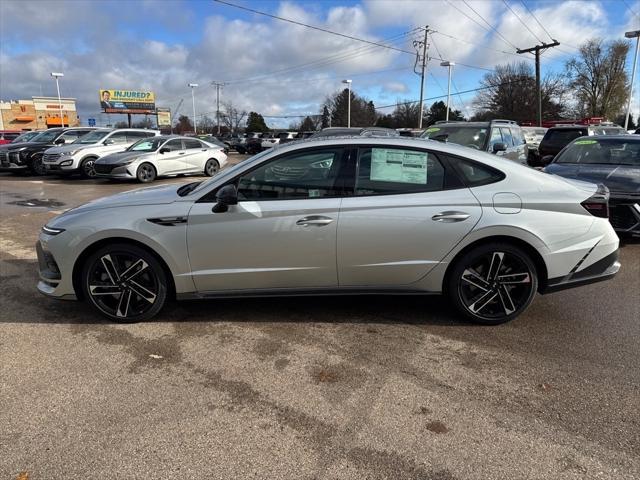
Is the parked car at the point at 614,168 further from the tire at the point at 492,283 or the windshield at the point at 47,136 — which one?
the windshield at the point at 47,136

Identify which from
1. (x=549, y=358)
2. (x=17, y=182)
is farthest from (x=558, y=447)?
(x=17, y=182)

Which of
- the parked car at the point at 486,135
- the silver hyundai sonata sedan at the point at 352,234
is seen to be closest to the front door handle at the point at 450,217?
the silver hyundai sonata sedan at the point at 352,234

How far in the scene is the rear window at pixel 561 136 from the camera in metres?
15.4

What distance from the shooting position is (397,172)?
13.1ft

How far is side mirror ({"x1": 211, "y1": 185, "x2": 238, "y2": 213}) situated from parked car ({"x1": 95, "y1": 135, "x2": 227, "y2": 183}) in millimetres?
11870

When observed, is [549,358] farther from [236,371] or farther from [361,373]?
[236,371]

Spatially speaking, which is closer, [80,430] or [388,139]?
[80,430]

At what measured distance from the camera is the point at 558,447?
8.40ft

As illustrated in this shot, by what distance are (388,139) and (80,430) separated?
3107 mm

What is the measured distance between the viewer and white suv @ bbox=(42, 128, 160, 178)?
15.7 meters

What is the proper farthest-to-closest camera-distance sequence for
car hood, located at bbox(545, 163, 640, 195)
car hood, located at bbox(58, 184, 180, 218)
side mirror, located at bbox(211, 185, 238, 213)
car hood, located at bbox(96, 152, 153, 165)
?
car hood, located at bbox(96, 152, 153, 165) → car hood, located at bbox(545, 163, 640, 195) → car hood, located at bbox(58, 184, 180, 218) → side mirror, located at bbox(211, 185, 238, 213)

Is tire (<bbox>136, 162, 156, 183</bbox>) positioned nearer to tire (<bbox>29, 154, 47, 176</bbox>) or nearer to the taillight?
tire (<bbox>29, 154, 47, 176</bbox>)

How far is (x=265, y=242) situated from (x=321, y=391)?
1320 mm

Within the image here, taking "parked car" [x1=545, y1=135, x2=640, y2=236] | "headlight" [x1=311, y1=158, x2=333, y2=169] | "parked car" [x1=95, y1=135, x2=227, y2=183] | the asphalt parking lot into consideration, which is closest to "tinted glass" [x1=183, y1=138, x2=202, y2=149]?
"parked car" [x1=95, y1=135, x2=227, y2=183]
